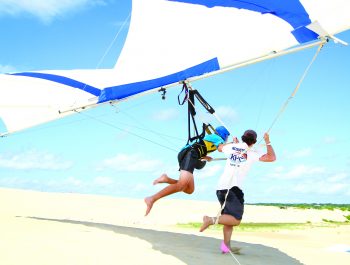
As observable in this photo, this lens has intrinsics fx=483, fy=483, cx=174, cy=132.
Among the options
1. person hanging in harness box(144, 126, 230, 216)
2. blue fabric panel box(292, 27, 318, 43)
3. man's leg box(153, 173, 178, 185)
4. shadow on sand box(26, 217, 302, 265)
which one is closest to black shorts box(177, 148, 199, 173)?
person hanging in harness box(144, 126, 230, 216)

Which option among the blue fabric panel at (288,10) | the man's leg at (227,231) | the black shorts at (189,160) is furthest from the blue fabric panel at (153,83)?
the man's leg at (227,231)

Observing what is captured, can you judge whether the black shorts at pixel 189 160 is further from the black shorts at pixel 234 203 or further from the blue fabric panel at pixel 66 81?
the blue fabric panel at pixel 66 81

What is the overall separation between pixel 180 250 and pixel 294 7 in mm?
4228

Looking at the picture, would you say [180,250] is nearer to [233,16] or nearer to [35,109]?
[233,16]

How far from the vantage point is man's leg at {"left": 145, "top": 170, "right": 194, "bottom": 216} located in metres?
8.07

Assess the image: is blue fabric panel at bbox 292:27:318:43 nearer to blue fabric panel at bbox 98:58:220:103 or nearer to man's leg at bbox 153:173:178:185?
blue fabric panel at bbox 98:58:220:103

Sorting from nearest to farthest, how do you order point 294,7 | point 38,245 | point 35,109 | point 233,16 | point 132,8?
point 38,245
point 294,7
point 233,16
point 132,8
point 35,109

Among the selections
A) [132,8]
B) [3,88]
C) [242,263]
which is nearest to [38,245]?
[242,263]

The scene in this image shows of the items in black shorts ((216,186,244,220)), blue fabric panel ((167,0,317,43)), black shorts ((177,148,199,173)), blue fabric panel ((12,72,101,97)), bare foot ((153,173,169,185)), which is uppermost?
blue fabric panel ((12,72,101,97))

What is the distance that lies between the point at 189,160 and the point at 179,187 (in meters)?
0.48

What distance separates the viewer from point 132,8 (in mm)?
10852

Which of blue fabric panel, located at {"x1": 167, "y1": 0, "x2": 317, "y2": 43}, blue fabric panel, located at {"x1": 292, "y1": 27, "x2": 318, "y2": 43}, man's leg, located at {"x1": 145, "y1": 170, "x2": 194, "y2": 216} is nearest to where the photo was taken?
blue fabric panel, located at {"x1": 292, "y1": 27, "x2": 318, "y2": 43}

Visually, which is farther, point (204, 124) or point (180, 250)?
point (204, 124)

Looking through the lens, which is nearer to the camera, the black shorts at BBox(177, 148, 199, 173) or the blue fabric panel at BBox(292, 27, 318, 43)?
the blue fabric panel at BBox(292, 27, 318, 43)
